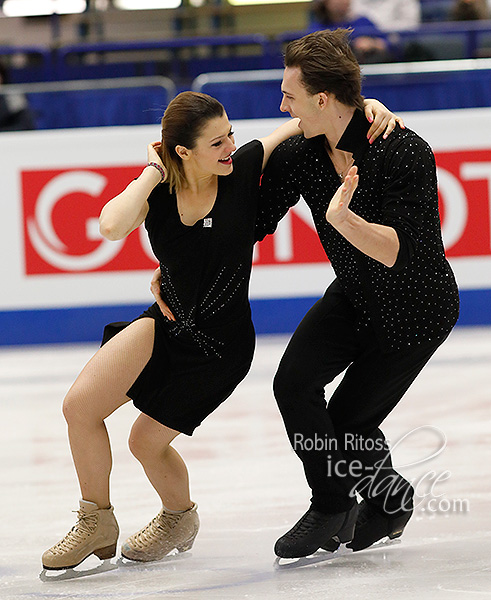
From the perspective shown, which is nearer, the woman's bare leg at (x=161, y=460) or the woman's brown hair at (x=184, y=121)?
the woman's brown hair at (x=184, y=121)

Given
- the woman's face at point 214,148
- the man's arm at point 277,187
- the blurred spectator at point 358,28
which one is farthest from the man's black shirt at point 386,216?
the blurred spectator at point 358,28

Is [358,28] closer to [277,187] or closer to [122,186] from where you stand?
[122,186]

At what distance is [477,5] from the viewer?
769cm

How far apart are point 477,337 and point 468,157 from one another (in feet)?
3.69

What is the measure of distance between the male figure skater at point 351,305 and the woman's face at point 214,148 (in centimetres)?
18

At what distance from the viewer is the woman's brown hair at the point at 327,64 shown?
2.41m

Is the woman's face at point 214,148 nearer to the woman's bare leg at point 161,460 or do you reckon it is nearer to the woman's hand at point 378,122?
the woman's hand at point 378,122

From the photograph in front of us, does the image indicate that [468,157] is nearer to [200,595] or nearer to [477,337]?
[477,337]

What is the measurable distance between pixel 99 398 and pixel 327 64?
3.53ft

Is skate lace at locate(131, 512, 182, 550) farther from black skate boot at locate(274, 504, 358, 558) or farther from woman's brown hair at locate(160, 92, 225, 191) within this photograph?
woman's brown hair at locate(160, 92, 225, 191)

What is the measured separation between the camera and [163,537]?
2.74 metres

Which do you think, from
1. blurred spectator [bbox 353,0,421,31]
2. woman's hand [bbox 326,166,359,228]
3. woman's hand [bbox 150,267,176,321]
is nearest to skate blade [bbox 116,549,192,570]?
→ woman's hand [bbox 150,267,176,321]

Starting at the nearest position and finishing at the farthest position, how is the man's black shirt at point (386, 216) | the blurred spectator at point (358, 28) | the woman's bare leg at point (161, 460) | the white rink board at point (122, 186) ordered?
1. the man's black shirt at point (386, 216)
2. the woman's bare leg at point (161, 460)
3. the white rink board at point (122, 186)
4. the blurred spectator at point (358, 28)

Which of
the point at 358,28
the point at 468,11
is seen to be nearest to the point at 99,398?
the point at 358,28
